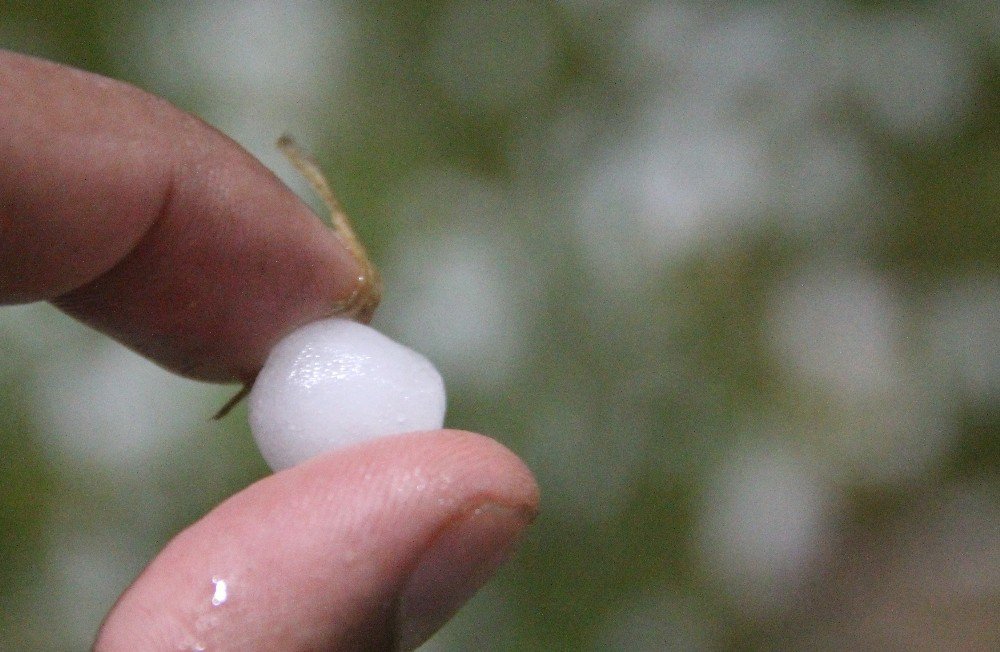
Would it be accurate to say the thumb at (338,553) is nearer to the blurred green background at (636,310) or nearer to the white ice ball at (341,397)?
the white ice ball at (341,397)

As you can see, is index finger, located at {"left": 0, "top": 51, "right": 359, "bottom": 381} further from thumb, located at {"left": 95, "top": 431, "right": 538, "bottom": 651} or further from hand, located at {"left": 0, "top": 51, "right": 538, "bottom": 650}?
thumb, located at {"left": 95, "top": 431, "right": 538, "bottom": 651}

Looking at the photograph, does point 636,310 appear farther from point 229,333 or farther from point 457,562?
point 457,562

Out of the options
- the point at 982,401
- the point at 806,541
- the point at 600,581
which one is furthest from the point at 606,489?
the point at 982,401

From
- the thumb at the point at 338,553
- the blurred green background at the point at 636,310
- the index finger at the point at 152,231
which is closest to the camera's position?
the thumb at the point at 338,553

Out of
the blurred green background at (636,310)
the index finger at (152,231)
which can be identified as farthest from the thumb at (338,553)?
the blurred green background at (636,310)

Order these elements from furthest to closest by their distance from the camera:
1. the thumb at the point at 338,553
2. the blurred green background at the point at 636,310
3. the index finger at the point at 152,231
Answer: the blurred green background at the point at 636,310 → the index finger at the point at 152,231 → the thumb at the point at 338,553

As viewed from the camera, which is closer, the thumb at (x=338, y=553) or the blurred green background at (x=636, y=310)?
the thumb at (x=338, y=553)

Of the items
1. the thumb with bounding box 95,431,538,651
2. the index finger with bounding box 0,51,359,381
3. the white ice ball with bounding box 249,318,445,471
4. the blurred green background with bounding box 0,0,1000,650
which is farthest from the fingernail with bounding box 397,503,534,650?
the blurred green background with bounding box 0,0,1000,650
